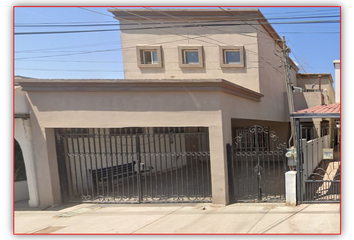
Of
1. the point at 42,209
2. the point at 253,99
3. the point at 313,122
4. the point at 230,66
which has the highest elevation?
the point at 230,66

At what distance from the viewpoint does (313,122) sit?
11.7 meters

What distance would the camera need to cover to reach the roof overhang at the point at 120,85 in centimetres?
491

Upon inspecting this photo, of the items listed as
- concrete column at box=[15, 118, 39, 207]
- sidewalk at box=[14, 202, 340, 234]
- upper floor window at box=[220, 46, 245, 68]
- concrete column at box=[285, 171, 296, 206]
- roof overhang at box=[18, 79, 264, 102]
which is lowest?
sidewalk at box=[14, 202, 340, 234]

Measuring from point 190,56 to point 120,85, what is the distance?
5.74 m

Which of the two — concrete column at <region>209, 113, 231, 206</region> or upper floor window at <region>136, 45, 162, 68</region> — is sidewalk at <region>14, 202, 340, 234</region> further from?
upper floor window at <region>136, 45, 162, 68</region>

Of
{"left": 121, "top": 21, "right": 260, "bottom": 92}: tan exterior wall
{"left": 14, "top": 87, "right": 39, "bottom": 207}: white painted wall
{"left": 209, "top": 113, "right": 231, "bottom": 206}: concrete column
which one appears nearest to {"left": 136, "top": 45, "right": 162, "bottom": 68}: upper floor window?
{"left": 121, "top": 21, "right": 260, "bottom": 92}: tan exterior wall

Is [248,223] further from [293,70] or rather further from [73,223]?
[293,70]

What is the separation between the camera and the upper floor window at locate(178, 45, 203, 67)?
9.53 meters

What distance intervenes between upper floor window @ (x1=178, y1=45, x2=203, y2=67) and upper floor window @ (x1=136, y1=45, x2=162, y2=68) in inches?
42.1

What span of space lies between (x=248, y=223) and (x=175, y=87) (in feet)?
11.3

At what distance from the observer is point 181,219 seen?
4230 mm

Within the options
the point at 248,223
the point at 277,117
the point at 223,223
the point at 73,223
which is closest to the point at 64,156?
the point at 73,223

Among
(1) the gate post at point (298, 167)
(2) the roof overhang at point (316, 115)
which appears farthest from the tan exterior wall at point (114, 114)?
(2) the roof overhang at point (316, 115)
